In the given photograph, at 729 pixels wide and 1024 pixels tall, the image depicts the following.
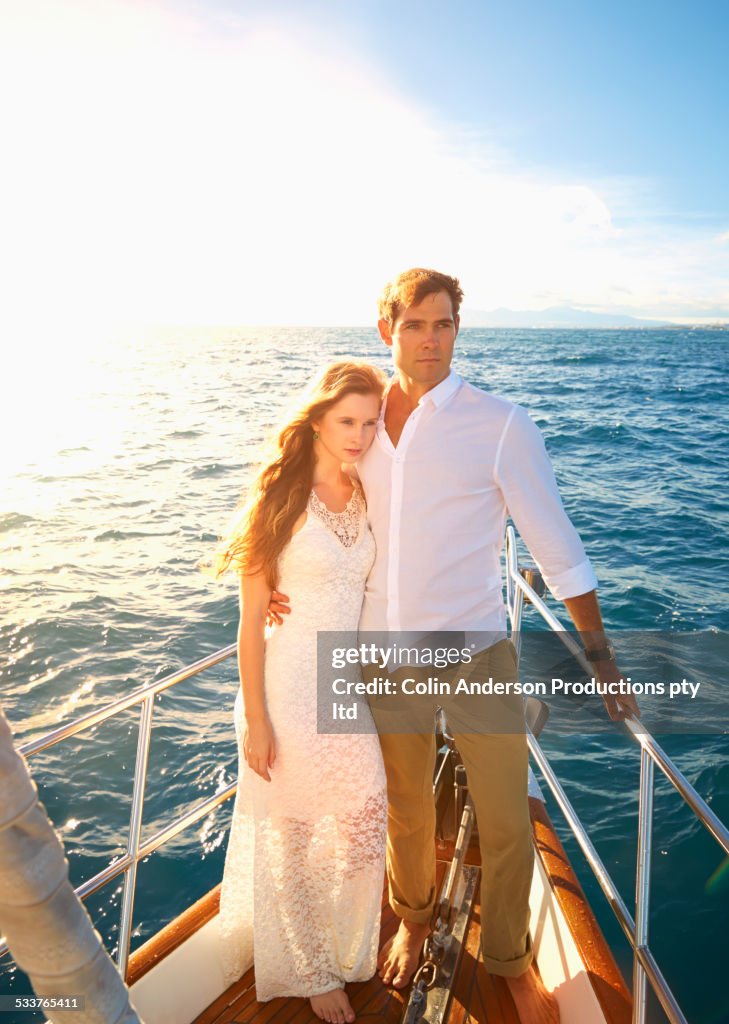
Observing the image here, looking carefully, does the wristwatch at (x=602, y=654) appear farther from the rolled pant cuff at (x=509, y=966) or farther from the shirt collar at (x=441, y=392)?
the rolled pant cuff at (x=509, y=966)

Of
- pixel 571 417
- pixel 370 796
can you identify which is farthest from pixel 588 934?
pixel 571 417

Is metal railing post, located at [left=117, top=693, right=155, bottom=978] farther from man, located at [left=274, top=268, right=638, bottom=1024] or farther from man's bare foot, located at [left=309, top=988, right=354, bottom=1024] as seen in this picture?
man, located at [left=274, top=268, right=638, bottom=1024]

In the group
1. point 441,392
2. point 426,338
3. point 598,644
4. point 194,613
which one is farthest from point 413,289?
point 194,613

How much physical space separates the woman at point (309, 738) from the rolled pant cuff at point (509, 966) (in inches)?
14.2

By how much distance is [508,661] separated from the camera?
2236 mm

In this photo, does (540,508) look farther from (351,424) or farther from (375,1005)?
(375,1005)

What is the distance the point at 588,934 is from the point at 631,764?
4111mm

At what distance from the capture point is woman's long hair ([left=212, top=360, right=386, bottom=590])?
7.09ft

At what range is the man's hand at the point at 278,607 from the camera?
86.7 inches

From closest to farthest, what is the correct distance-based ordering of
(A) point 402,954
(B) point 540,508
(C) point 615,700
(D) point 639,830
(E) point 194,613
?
(D) point 639,830 < (C) point 615,700 < (B) point 540,508 < (A) point 402,954 < (E) point 194,613

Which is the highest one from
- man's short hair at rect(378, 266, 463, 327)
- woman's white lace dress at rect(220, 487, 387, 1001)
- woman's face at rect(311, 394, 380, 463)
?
man's short hair at rect(378, 266, 463, 327)

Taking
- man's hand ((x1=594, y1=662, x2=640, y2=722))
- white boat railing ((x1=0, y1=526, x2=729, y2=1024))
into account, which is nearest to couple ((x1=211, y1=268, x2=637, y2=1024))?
man's hand ((x1=594, y1=662, x2=640, y2=722))

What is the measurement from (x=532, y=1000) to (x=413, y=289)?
2.19 m

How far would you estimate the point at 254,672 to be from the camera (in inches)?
86.2
